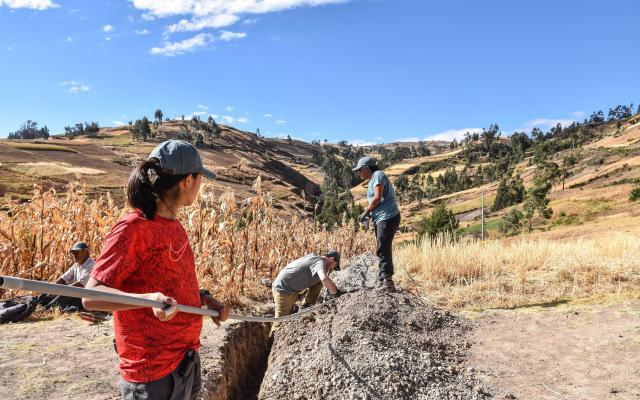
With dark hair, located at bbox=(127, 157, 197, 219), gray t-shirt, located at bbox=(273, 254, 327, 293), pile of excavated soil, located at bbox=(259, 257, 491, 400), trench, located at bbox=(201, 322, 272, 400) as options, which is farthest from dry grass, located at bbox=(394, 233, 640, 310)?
dark hair, located at bbox=(127, 157, 197, 219)

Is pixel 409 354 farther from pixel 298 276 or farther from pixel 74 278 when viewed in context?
pixel 74 278

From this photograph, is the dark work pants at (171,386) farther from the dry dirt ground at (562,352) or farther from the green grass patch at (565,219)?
the green grass patch at (565,219)

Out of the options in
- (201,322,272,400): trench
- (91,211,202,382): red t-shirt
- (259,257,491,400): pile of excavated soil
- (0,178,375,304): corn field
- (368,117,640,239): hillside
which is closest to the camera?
(91,211,202,382): red t-shirt

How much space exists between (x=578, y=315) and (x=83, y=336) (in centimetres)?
571

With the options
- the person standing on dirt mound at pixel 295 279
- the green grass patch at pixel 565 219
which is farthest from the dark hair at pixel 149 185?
the green grass patch at pixel 565 219

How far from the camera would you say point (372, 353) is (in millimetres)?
4418

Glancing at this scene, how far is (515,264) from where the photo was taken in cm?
829

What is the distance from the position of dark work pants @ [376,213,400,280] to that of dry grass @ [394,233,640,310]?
3.43 feet

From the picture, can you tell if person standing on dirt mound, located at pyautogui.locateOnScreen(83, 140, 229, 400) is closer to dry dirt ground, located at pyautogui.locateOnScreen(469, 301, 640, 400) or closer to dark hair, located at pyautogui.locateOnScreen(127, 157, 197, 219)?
dark hair, located at pyautogui.locateOnScreen(127, 157, 197, 219)

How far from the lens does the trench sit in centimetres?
434

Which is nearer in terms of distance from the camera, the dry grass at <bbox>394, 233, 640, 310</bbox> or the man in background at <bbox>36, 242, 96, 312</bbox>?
the man in background at <bbox>36, 242, 96, 312</bbox>

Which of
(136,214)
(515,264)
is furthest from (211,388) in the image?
(515,264)

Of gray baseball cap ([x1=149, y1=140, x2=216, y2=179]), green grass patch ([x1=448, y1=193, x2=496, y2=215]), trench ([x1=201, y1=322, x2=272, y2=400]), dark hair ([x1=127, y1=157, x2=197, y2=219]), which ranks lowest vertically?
green grass patch ([x1=448, y1=193, x2=496, y2=215])

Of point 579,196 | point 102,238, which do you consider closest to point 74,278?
point 102,238
